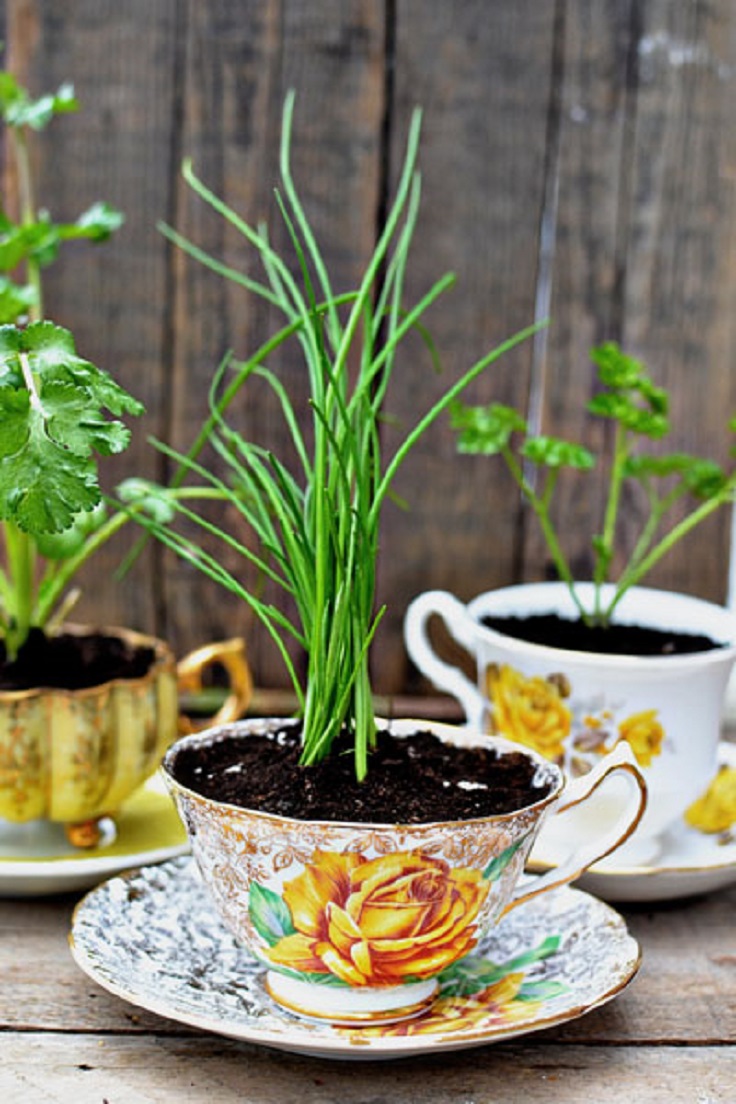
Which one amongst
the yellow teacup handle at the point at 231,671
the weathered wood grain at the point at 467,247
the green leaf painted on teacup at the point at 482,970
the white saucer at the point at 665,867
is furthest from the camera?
the weathered wood grain at the point at 467,247

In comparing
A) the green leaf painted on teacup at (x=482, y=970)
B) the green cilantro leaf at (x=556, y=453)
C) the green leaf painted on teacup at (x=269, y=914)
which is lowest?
the green leaf painted on teacup at (x=482, y=970)

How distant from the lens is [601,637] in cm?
88

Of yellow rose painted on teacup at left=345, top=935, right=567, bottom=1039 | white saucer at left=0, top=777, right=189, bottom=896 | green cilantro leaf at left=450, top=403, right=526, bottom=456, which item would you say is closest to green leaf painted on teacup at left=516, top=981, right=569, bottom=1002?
yellow rose painted on teacup at left=345, top=935, right=567, bottom=1039

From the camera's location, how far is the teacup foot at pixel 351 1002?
2.04 ft

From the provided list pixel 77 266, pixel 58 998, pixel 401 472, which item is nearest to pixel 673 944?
pixel 58 998

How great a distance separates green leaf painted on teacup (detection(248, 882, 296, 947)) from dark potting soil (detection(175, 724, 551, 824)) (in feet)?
0.13

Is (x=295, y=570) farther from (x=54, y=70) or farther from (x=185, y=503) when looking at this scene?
(x=54, y=70)

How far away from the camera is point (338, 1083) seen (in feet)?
1.96

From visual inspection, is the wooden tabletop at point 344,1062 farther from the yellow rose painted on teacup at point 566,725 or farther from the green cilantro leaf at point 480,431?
the green cilantro leaf at point 480,431

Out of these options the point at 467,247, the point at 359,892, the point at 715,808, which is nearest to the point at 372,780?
the point at 359,892

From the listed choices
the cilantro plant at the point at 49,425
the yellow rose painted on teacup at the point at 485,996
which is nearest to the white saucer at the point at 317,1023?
the yellow rose painted on teacup at the point at 485,996

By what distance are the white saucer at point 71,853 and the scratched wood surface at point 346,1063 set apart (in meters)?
0.06

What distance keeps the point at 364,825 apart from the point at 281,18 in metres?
0.69

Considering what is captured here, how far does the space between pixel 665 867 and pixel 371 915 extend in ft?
0.81
